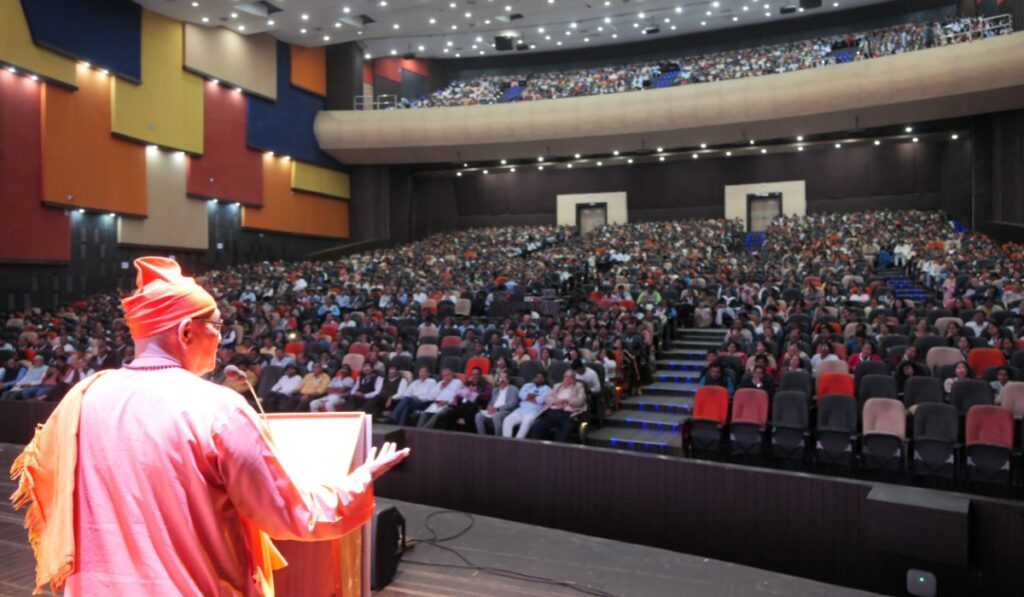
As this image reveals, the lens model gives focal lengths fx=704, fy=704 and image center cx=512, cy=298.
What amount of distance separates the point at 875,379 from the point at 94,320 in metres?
12.6

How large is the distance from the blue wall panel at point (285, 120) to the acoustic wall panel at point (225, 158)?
1.28ft

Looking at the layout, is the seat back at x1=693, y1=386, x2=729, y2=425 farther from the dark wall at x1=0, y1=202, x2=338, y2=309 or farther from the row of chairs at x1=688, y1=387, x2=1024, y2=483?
the dark wall at x1=0, y1=202, x2=338, y2=309

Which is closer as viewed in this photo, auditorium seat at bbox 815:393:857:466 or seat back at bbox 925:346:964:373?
auditorium seat at bbox 815:393:857:466

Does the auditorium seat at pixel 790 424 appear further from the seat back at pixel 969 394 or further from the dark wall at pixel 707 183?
the dark wall at pixel 707 183

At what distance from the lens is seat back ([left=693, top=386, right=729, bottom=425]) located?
6.70 m

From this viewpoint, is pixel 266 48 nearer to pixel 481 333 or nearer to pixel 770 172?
pixel 481 333

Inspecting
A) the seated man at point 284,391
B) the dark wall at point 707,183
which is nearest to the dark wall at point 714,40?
the dark wall at point 707,183

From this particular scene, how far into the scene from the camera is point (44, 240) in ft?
49.2

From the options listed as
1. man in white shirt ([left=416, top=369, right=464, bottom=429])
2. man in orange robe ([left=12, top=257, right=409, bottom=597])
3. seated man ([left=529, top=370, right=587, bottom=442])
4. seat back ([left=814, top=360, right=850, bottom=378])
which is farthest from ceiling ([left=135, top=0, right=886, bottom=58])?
man in orange robe ([left=12, top=257, right=409, bottom=597])

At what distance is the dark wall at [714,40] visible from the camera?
2341cm

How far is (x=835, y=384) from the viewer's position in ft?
22.5

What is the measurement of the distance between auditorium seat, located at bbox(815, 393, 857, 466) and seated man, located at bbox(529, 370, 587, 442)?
2179 mm

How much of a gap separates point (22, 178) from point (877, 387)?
15906mm

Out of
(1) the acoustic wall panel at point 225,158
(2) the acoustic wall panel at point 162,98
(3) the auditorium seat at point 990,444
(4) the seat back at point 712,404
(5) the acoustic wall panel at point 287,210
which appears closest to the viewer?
(3) the auditorium seat at point 990,444
